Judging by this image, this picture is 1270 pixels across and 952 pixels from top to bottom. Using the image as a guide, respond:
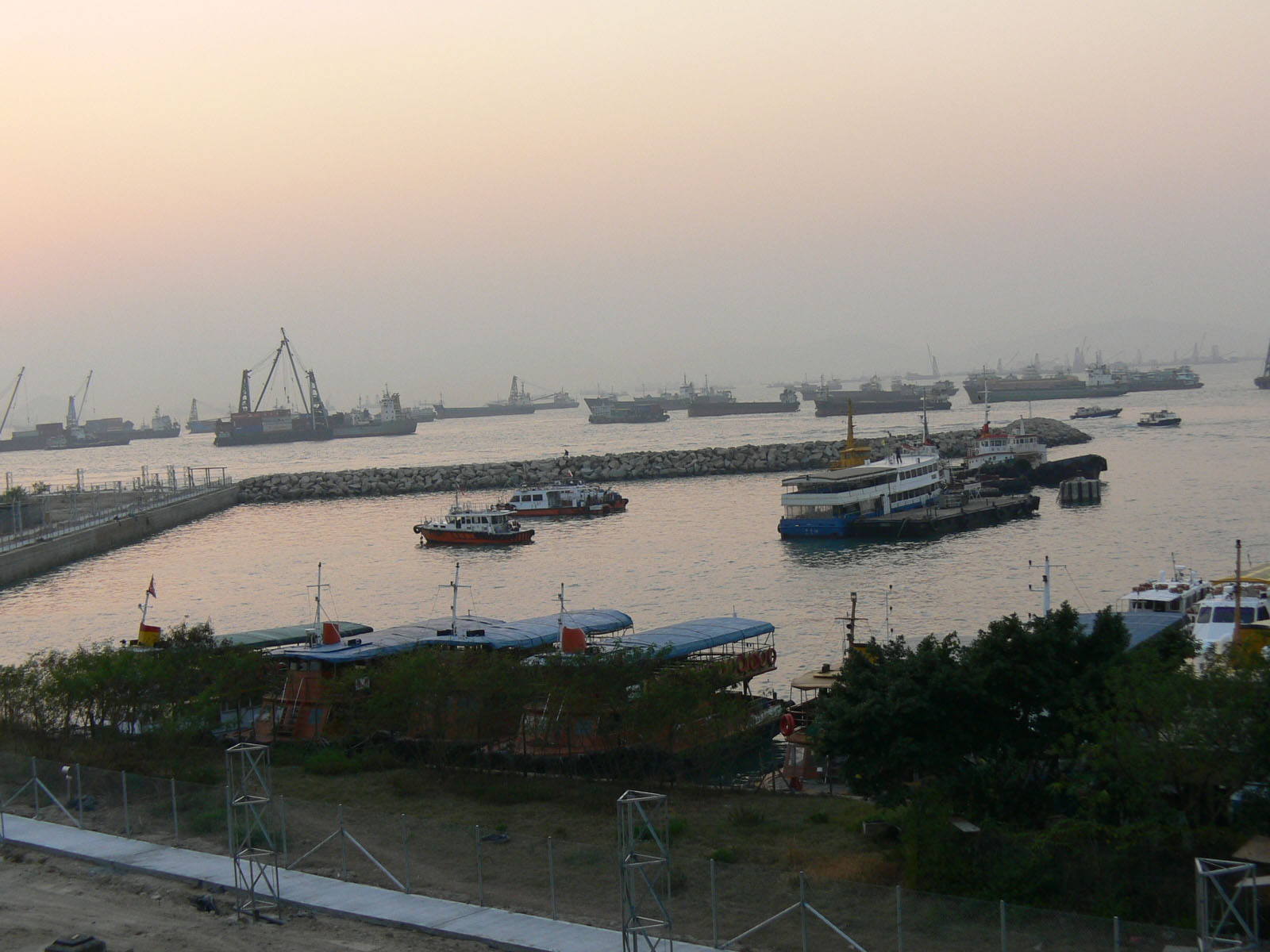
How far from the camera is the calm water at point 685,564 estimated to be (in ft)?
81.1

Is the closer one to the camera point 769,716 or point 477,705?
point 477,705

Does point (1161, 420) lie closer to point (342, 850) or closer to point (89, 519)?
point (89, 519)

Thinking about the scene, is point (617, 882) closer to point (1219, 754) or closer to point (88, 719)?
point (1219, 754)

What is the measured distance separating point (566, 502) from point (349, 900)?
119ft

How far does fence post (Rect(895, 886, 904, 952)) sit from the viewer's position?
695 cm

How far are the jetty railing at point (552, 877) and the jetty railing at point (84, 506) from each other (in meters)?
26.1

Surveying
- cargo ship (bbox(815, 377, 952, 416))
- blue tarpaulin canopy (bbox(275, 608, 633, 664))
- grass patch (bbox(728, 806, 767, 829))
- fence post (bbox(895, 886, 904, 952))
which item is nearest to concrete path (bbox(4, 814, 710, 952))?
fence post (bbox(895, 886, 904, 952))

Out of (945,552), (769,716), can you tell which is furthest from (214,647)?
(945,552)

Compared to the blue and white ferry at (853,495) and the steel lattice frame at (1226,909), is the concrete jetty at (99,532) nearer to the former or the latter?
the blue and white ferry at (853,495)

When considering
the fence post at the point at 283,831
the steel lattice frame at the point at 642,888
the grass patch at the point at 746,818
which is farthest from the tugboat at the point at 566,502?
the steel lattice frame at the point at 642,888

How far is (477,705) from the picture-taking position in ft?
42.1

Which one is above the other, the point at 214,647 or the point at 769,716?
the point at 214,647

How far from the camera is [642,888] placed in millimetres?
8117

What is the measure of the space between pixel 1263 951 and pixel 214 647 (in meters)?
12.7
